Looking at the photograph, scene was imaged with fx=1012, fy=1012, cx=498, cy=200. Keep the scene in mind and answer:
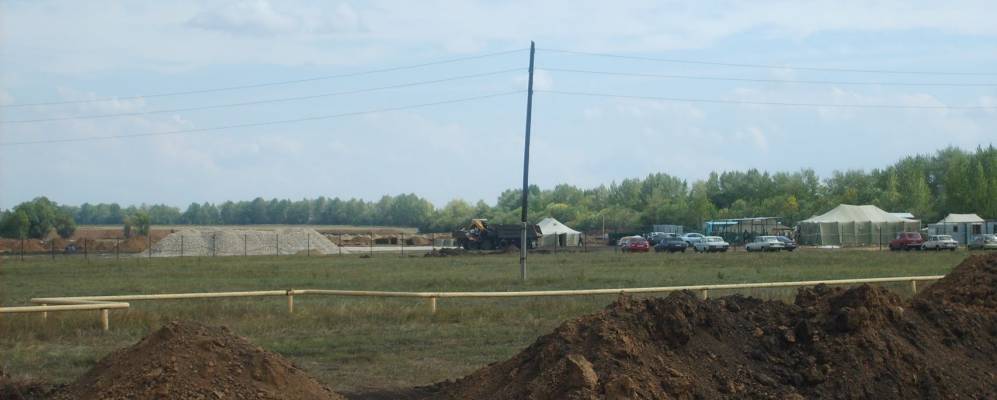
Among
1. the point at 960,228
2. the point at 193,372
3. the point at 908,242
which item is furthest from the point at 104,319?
the point at 960,228

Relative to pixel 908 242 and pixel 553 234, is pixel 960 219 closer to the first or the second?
pixel 908 242

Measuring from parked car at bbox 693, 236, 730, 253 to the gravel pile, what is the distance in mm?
26396

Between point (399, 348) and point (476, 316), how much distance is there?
12.5 ft

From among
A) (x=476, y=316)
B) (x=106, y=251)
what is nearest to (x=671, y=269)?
(x=476, y=316)

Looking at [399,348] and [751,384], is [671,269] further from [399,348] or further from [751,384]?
[751,384]

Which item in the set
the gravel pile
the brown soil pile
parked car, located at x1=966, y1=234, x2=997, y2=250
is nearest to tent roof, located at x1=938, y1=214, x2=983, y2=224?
parked car, located at x1=966, y1=234, x2=997, y2=250

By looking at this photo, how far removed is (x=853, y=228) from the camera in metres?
79.2

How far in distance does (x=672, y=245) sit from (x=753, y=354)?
61.8 m

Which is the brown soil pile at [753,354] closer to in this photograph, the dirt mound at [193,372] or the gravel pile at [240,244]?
the dirt mound at [193,372]

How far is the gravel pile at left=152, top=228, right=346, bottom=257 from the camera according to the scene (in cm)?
7338

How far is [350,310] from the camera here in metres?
20.0

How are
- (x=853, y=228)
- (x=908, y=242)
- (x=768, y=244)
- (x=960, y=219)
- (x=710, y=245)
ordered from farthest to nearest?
1. (x=853, y=228)
2. (x=960, y=219)
3. (x=710, y=245)
4. (x=768, y=244)
5. (x=908, y=242)

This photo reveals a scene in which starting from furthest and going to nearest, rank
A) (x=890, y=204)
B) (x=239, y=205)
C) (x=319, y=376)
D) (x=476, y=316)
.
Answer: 1. (x=239, y=205)
2. (x=890, y=204)
3. (x=476, y=316)
4. (x=319, y=376)

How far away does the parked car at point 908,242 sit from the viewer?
64438mm
